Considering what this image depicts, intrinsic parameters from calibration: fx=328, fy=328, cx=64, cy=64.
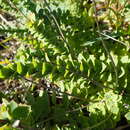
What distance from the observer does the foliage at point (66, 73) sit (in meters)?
1.10

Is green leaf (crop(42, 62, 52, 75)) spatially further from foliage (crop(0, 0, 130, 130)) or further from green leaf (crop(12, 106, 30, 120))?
green leaf (crop(12, 106, 30, 120))

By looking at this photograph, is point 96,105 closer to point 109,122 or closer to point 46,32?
point 109,122

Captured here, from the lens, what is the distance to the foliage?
110 cm

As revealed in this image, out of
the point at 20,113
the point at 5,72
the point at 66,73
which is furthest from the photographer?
the point at 66,73

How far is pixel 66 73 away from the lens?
3.86ft

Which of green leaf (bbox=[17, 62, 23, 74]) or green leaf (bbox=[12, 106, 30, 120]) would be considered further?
green leaf (bbox=[17, 62, 23, 74])

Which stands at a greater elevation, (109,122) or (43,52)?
(43,52)

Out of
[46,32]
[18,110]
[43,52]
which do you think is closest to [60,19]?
[46,32]

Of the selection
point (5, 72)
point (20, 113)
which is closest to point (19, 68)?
point (5, 72)

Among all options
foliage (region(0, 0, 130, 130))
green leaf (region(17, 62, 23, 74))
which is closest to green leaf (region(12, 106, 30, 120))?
foliage (region(0, 0, 130, 130))

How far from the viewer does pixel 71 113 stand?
Result: 125cm

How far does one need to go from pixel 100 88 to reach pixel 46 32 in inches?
13.3

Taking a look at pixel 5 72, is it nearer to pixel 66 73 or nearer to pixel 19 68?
pixel 19 68

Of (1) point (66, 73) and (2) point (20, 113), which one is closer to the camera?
(2) point (20, 113)
